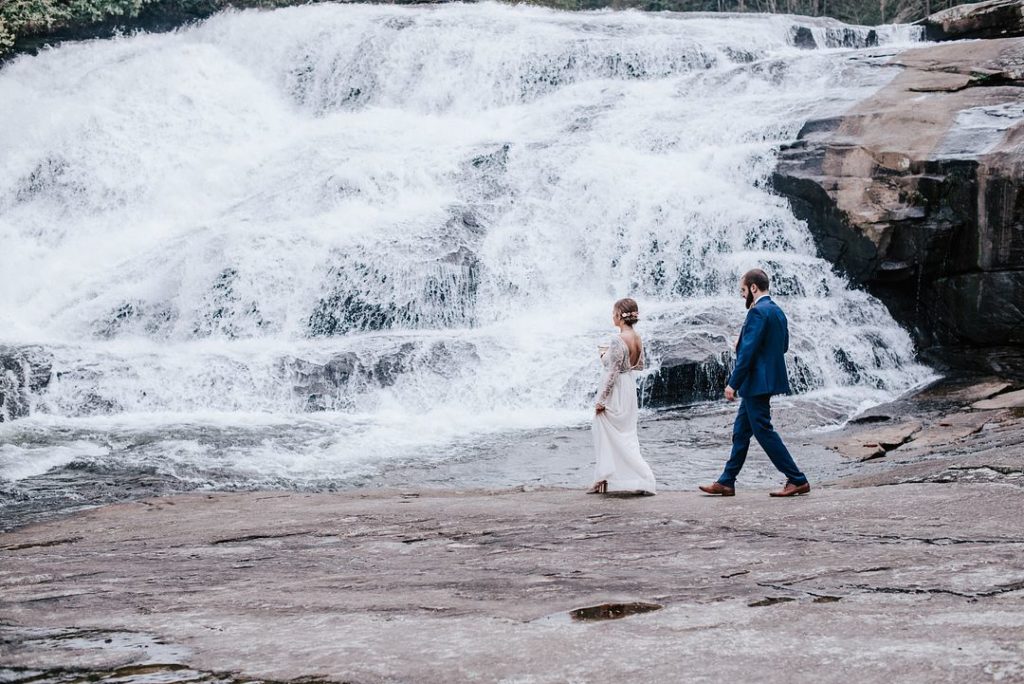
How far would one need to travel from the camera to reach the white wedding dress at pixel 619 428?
769cm

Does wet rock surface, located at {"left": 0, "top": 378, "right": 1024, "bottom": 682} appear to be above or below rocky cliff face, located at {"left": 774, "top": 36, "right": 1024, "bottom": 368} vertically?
below

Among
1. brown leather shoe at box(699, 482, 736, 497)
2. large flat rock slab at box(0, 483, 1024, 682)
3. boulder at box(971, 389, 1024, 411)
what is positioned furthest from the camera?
boulder at box(971, 389, 1024, 411)

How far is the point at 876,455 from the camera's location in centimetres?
1020

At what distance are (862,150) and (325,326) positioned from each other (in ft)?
26.9

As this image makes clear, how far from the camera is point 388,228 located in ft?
52.9

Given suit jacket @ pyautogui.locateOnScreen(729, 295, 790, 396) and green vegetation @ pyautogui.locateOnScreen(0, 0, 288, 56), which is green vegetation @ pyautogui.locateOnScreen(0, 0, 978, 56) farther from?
suit jacket @ pyautogui.locateOnScreen(729, 295, 790, 396)

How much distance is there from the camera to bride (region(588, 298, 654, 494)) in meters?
7.69

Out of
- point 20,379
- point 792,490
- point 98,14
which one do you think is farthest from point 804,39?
point 792,490

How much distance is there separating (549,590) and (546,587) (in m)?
0.07

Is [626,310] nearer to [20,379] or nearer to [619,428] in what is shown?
[619,428]

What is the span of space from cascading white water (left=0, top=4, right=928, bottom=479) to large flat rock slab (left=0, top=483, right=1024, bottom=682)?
398 cm

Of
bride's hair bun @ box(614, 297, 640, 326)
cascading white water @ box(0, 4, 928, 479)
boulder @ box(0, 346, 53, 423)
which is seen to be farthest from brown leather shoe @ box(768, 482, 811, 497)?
boulder @ box(0, 346, 53, 423)

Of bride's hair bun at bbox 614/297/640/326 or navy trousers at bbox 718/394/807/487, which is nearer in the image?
navy trousers at bbox 718/394/807/487

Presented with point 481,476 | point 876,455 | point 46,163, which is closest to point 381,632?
point 481,476
